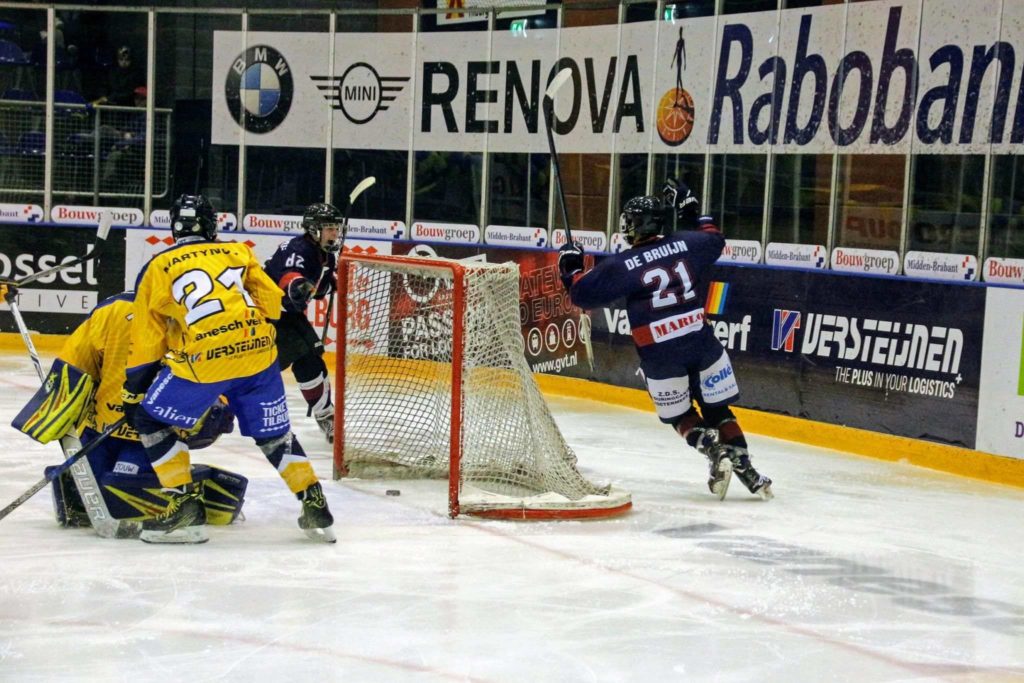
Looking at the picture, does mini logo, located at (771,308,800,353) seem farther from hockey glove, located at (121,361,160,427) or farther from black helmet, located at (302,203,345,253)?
hockey glove, located at (121,361,160,427)

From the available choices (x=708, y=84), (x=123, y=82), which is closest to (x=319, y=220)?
(x=708, y=84)

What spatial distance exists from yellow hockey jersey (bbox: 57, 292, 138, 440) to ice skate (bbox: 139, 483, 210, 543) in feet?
0.86

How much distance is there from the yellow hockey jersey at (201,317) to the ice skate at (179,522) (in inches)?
18.4

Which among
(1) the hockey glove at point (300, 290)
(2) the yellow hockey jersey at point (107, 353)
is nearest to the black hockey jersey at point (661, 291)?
(1) the hockey glove at point (300, 290)

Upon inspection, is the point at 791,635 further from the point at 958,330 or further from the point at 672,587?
the point at 958,330

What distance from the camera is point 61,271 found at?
34.3ft

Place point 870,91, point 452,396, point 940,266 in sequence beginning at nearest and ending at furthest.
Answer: point 452,396
point 940,266
point 870,91

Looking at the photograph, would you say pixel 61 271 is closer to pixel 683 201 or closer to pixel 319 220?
pixel 319 220

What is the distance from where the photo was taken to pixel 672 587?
4465 mm

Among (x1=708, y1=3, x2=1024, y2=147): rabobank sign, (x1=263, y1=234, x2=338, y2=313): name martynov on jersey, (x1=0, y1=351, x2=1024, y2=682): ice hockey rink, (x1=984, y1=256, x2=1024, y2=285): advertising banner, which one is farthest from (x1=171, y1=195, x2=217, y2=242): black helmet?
(x1=708, y1=3, x2=1024, y2=147): rabobank sign

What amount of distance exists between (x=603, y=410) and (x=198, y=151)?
13.0 feet

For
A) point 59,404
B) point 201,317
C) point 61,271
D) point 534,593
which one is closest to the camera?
point 534,593

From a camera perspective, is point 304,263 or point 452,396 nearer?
point 452,396

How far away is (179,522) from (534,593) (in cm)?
127
